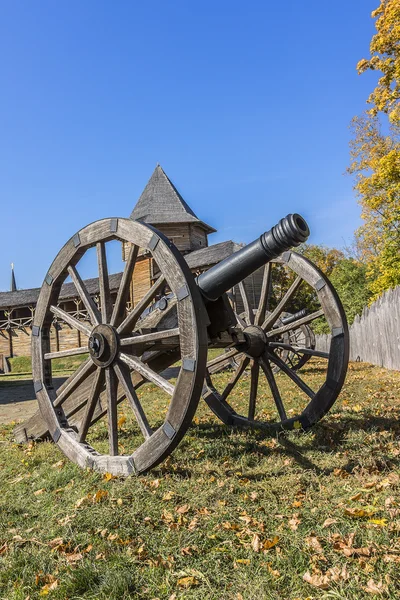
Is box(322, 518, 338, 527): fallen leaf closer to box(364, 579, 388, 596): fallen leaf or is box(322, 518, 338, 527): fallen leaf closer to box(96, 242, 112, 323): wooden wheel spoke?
box(364, 579, 388, 596): fallen leaf

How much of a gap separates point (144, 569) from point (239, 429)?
277 centimetres

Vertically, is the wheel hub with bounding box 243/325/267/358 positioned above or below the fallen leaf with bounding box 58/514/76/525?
above

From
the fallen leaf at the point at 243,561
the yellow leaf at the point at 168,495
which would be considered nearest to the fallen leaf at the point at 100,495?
the yellow leaf at the point at 168,495

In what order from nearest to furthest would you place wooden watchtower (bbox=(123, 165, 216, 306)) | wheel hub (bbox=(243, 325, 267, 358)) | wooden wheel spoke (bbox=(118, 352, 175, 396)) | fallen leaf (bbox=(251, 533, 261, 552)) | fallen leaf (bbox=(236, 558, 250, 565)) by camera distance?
fallen leaf (bbox=(236, 558, 250, 565))
fallen leaf (bbox=(251, 533, 261, 552))
wooden wheel spoke (bbox=(118, 352, 175, 396))
wheel hub (bbox=(243, 325, 267, 358))
wooden watchtower (bbox=(123, 165, 216, 306))

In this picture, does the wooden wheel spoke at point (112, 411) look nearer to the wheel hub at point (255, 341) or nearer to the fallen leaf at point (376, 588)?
the wheel hub at point (255, 341)

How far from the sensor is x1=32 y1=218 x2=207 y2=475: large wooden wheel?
10.6 feet

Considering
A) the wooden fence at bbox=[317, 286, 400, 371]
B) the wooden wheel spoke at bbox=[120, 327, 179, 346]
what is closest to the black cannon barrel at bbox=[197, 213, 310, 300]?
the wooden wheel spoke at bbox=[120, 327, 179, 346]

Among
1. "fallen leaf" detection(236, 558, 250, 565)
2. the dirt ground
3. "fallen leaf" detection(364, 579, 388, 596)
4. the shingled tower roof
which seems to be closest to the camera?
"fallen leaf" detection(364, 579, 388, 596)

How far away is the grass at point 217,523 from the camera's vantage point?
2.21 m

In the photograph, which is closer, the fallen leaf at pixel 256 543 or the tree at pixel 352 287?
the fallen leaf at pixel 256 543

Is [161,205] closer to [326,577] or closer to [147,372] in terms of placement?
[147,372]

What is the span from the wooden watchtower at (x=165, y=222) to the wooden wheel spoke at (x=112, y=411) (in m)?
26.2

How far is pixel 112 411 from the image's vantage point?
3.79m

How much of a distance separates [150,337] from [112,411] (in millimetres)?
720
